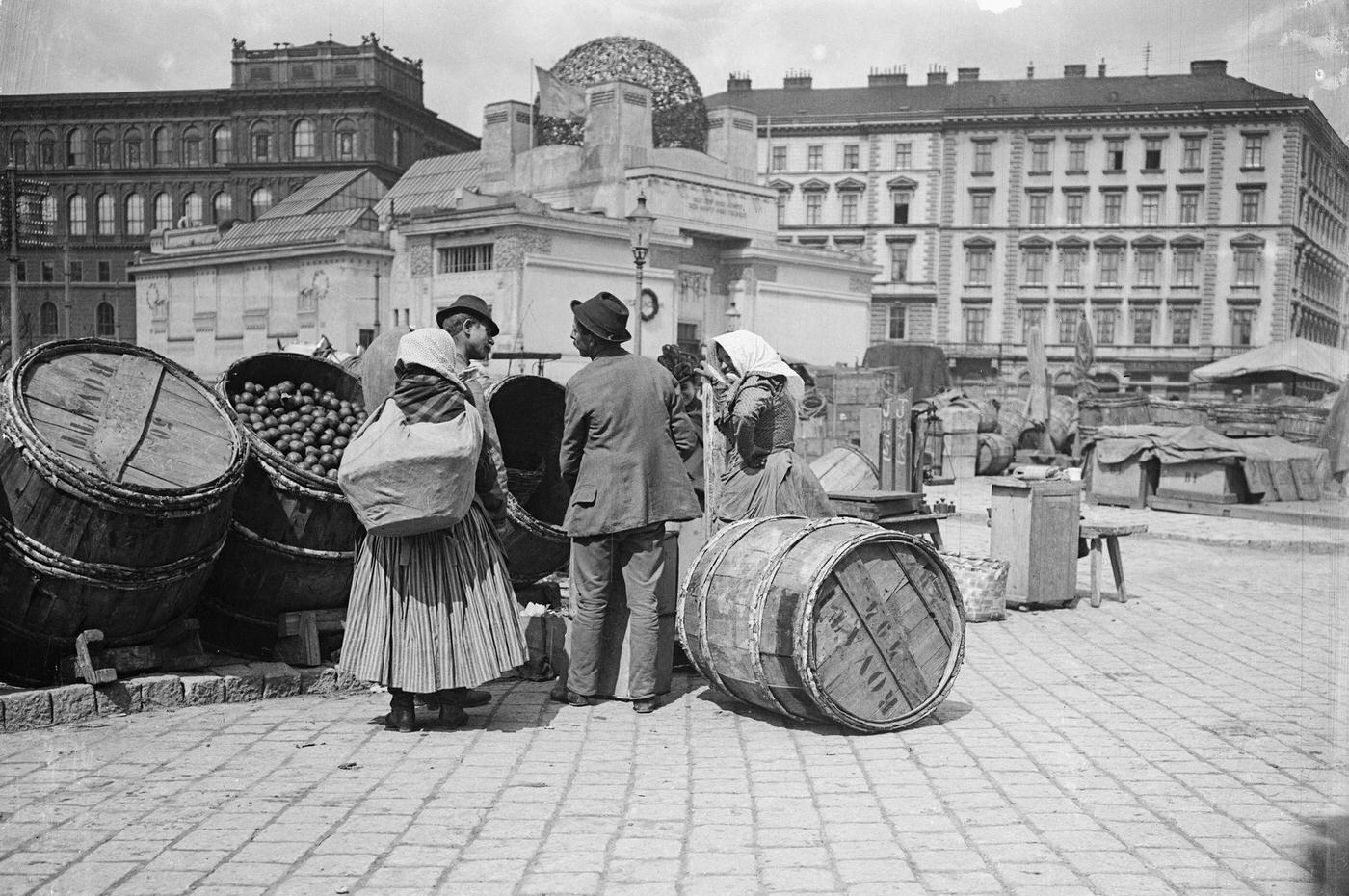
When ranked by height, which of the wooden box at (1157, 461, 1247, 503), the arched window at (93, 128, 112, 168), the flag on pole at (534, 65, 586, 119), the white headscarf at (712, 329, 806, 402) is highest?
the flag on pole at (534, 65, 586, 119)

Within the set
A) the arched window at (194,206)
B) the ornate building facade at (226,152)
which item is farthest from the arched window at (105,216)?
the arched window at (194,206)

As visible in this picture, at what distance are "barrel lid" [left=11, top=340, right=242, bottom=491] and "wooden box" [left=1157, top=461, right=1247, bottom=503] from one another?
14.0 meters

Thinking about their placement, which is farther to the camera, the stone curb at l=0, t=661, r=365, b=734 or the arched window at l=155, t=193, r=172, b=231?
the arched window at l=155, t=193, r=172, b=231

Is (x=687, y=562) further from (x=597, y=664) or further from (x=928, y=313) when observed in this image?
(x=928, y=313)

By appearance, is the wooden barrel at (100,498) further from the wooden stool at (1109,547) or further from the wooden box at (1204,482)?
the wooden box at (1204,482)

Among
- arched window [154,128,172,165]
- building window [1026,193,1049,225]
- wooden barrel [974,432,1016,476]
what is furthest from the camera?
building window [1026,193,1049,225]

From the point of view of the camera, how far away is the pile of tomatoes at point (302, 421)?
6.34 metres

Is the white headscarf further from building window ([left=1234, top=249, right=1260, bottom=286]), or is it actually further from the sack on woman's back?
building window ([left=1234, top=249, right=1260, bottom=286])

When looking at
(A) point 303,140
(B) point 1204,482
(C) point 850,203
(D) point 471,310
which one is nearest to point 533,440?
(D) point 471,310

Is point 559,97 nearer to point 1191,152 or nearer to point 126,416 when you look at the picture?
point 126,416

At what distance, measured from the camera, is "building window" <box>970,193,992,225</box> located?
68375 mm

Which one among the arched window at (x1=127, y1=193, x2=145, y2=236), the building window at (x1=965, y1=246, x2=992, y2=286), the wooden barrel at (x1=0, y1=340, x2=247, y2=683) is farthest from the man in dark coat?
the building window at (x1=965, y1=246, x2=992, y2=286)

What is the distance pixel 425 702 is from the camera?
219 inches

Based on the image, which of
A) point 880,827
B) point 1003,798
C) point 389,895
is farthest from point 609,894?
point 1003,798
